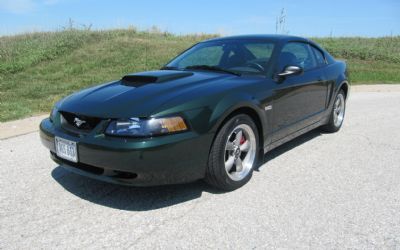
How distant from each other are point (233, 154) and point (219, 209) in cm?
63

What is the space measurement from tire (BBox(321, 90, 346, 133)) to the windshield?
1.78m

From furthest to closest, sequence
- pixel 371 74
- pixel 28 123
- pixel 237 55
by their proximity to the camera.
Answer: pixel 371 74, pixel 28 123, pixel 237 55

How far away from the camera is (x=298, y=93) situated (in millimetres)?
4727

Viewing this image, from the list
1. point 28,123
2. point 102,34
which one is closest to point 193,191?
point 28,123

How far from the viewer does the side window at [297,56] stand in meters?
4.70

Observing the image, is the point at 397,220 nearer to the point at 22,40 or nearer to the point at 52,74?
the point at 52,74

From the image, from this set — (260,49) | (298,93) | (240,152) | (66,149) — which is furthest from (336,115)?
(66,149)

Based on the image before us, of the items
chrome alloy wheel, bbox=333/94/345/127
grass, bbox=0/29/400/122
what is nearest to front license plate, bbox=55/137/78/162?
chrome alloy wheel, bbox=333/94/345/127

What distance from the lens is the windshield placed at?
4492 mm

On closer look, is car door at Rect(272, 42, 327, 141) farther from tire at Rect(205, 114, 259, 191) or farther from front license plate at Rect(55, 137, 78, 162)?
front license plate at Rect(55, 137, 78, 162)

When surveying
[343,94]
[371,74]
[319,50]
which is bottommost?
[371,74]

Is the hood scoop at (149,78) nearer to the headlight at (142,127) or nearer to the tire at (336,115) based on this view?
the headlight at (142,127)

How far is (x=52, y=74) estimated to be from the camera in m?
12.5

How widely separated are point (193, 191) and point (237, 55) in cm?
169
